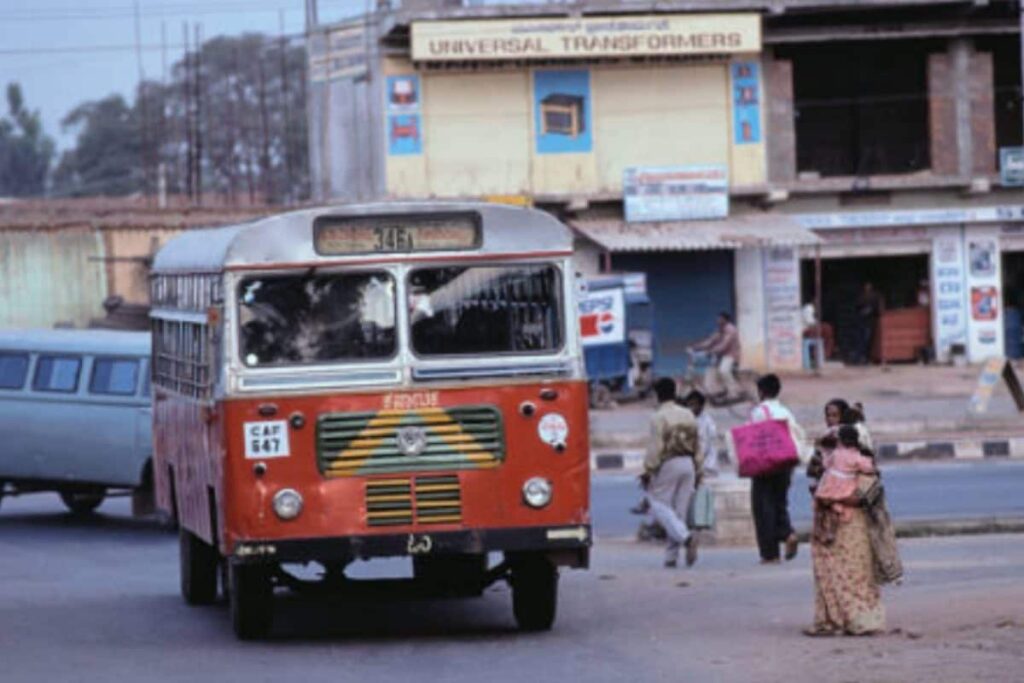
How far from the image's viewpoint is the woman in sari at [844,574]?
46.0 ft

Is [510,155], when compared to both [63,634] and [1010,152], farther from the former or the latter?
[63,634]

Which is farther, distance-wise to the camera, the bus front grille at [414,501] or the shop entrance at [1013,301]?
the shop entrance at [1013,301]

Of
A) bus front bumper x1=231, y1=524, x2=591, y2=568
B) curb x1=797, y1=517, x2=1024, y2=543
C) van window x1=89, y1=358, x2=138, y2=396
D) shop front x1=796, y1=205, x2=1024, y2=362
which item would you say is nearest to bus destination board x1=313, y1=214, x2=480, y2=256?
bus front bumper x1=231, y1=524, x2=591, y2=568

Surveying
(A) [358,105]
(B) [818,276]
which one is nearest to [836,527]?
(B) [818,276]

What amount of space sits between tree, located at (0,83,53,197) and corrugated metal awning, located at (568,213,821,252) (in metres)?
76.0

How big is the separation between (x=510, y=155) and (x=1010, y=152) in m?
16.2

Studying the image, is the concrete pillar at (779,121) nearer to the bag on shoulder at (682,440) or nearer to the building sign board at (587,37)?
the building sign board at (587,37)

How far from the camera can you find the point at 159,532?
83.7 ft

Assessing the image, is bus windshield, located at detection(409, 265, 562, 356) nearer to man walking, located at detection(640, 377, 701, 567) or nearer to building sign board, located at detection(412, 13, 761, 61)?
man walking, located at detection(640, 377, 701, 567)

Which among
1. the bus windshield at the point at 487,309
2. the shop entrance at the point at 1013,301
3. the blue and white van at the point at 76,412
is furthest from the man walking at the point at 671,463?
the shop entrance at the point at 1013,301

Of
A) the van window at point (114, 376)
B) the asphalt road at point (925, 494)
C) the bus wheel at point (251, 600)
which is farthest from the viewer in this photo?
the van window at point (114, 376)

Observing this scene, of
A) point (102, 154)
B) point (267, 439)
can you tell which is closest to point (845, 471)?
point (267, 439)

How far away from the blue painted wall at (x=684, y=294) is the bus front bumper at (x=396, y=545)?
32.5m

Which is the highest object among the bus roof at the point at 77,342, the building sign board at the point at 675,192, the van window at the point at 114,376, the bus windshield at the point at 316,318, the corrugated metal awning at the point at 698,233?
the building sign board at the point at 675,192
